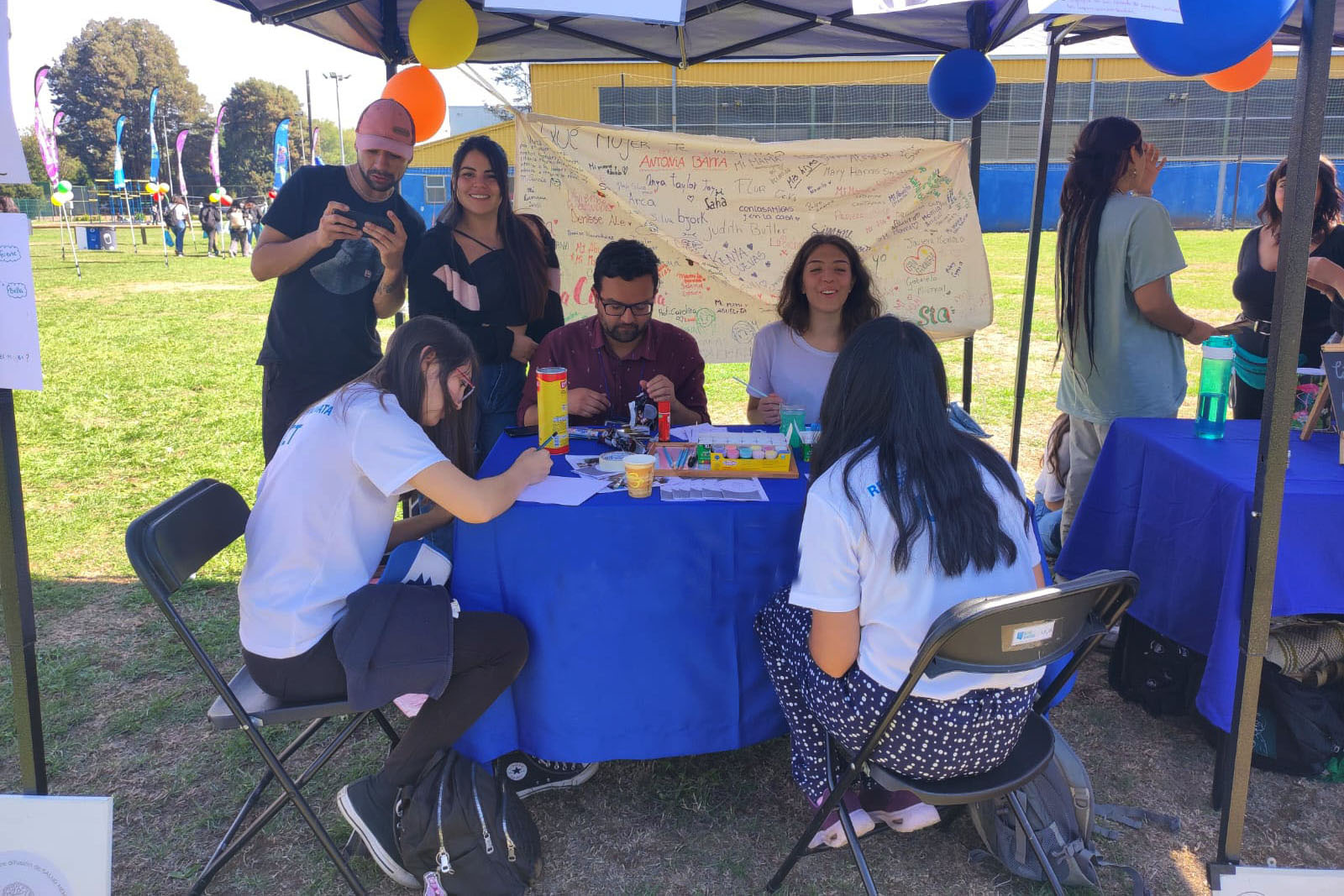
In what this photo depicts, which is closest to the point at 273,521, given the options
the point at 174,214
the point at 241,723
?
the point at 241,723

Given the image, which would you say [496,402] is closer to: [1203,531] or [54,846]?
[54,846]

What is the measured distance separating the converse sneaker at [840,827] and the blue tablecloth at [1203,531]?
813 millimetres

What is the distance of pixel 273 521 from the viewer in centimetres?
171

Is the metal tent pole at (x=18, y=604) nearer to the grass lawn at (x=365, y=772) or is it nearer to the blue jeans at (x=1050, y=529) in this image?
the grass lawn at (x=365, y=772)

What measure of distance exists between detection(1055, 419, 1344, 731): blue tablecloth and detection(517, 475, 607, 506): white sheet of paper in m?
1.41

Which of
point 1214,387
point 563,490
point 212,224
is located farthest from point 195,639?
point 212,224

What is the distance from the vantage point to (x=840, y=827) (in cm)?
191

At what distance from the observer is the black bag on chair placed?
175 centimetres

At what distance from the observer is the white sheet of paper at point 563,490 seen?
1905mm

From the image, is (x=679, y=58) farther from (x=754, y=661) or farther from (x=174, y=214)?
(x=174, y=214)

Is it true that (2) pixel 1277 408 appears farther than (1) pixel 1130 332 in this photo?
No

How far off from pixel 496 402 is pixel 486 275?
1.40ft

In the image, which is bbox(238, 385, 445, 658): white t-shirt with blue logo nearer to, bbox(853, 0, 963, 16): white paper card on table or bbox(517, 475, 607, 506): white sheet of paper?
bbox(517, 475, 607, 506): white sheet of paper

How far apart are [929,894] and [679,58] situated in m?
3.70
